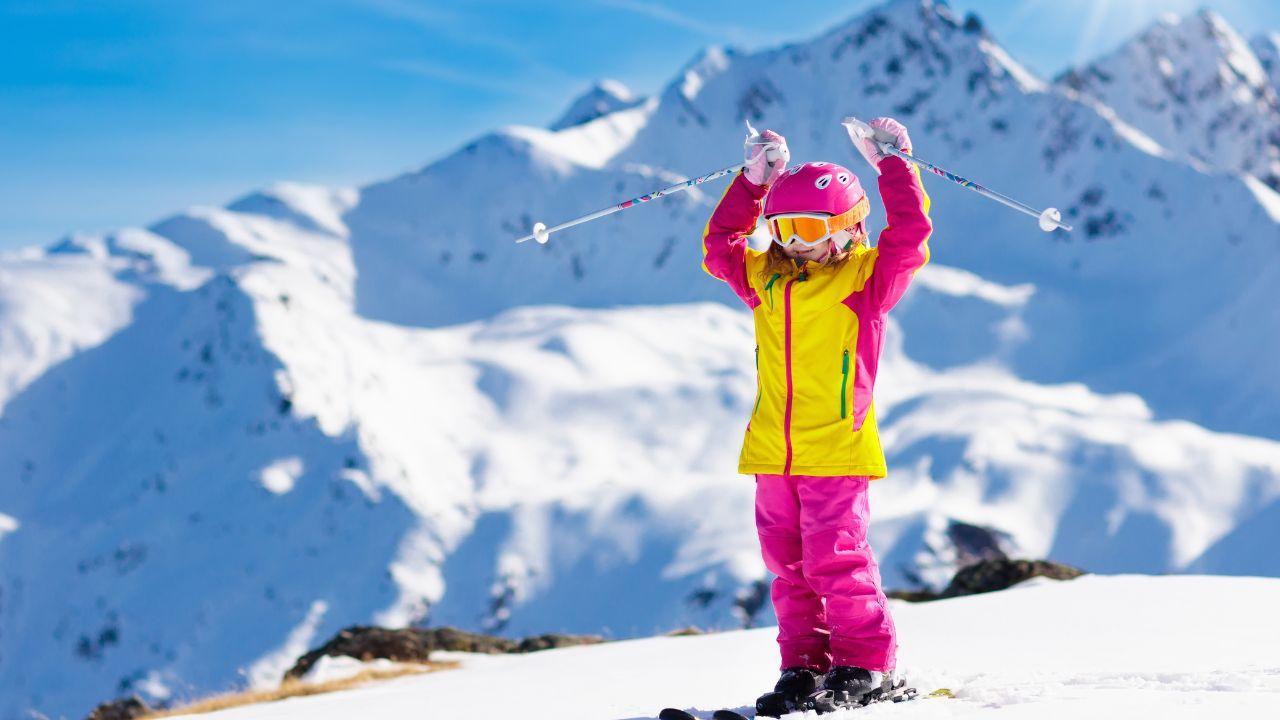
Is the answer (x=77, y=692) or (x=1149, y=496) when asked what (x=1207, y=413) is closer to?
(x=1149, y=496)

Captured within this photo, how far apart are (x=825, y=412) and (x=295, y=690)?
18.8 feet

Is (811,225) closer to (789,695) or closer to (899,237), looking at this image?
(899,237)

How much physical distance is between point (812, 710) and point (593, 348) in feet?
461

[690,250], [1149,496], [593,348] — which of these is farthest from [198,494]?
[1149,496]

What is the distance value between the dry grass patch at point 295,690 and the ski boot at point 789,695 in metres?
4.75

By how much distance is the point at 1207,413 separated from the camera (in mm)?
122750

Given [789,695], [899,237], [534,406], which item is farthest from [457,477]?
[899,237]

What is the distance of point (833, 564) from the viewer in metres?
4.91

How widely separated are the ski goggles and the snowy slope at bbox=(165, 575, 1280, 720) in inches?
80.0

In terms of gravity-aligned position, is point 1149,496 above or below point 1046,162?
below

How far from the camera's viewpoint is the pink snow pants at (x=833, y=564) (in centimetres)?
492

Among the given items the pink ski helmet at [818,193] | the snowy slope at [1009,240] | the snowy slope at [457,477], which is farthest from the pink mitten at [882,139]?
the snowy slope at [1009,240]

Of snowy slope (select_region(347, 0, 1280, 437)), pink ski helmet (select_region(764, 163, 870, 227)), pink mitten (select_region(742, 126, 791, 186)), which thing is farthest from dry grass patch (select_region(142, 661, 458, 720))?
snowy slope (select_region(347, 0, 1280, 437))

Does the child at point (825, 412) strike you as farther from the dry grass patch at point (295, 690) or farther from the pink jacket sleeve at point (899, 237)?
the dry grass patch at point (295, 690)
